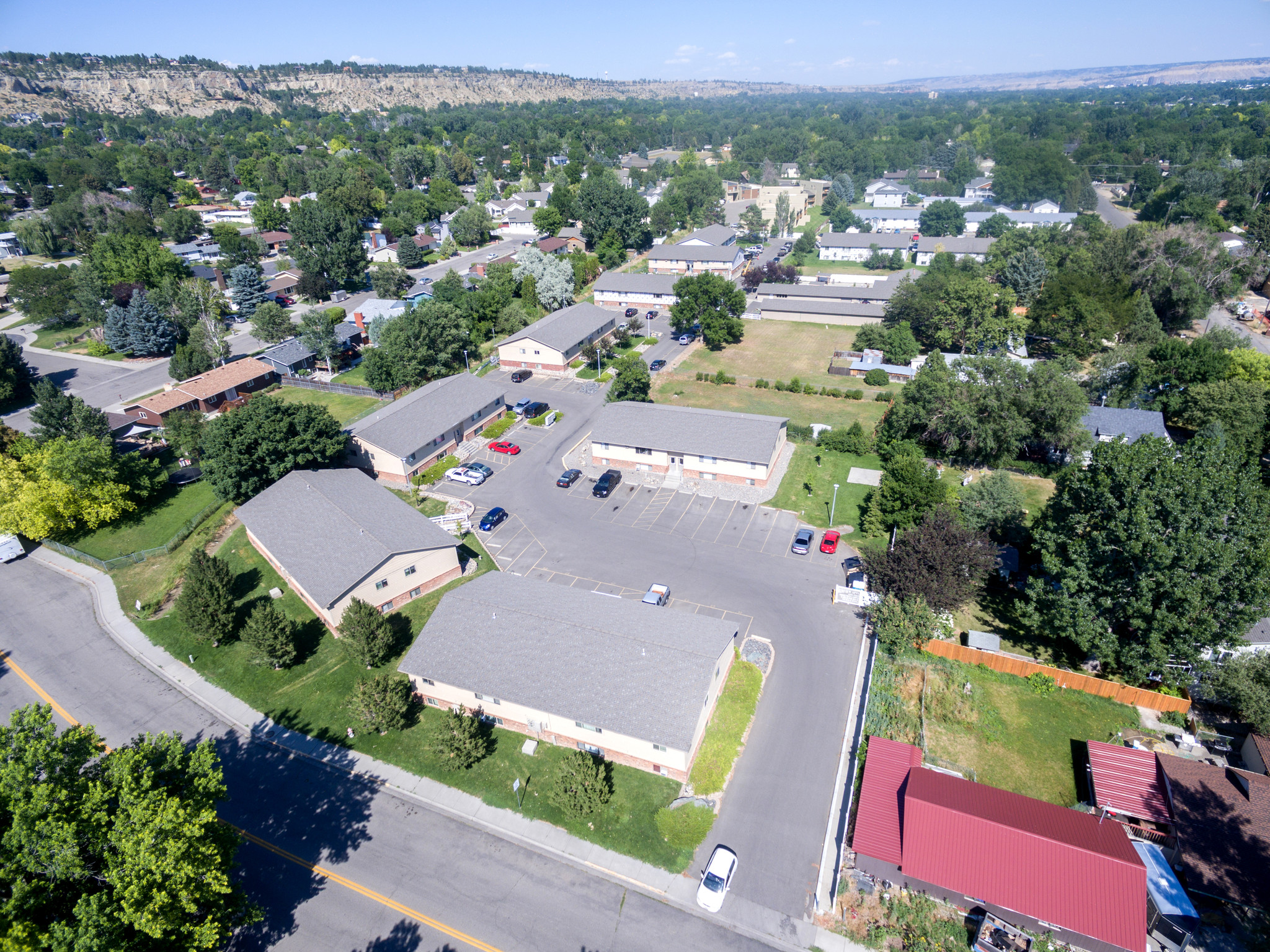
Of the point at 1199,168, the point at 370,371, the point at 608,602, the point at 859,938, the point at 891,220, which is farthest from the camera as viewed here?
the point at 891,220

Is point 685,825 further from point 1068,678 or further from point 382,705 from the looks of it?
point 1068,678

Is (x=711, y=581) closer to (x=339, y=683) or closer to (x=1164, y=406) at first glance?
(x=339, y=683)

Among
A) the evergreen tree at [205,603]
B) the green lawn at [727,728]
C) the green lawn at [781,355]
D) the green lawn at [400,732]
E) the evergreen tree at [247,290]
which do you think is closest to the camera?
the green lawn at [400,732]

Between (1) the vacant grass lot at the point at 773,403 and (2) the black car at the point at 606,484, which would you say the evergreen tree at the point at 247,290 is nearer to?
(1) the vacant grass lot at the point at 773,403

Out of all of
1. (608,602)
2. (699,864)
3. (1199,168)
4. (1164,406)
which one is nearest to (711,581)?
(608,602)

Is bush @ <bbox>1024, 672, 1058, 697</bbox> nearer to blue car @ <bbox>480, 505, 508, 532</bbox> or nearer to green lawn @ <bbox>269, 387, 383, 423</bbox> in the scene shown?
blue car @ <bbox>480, 505, 508, 532</bbox>

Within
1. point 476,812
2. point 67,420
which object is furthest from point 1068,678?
point 67,420

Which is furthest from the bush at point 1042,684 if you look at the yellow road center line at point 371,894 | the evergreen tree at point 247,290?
the evergreen tree at point 247,290
